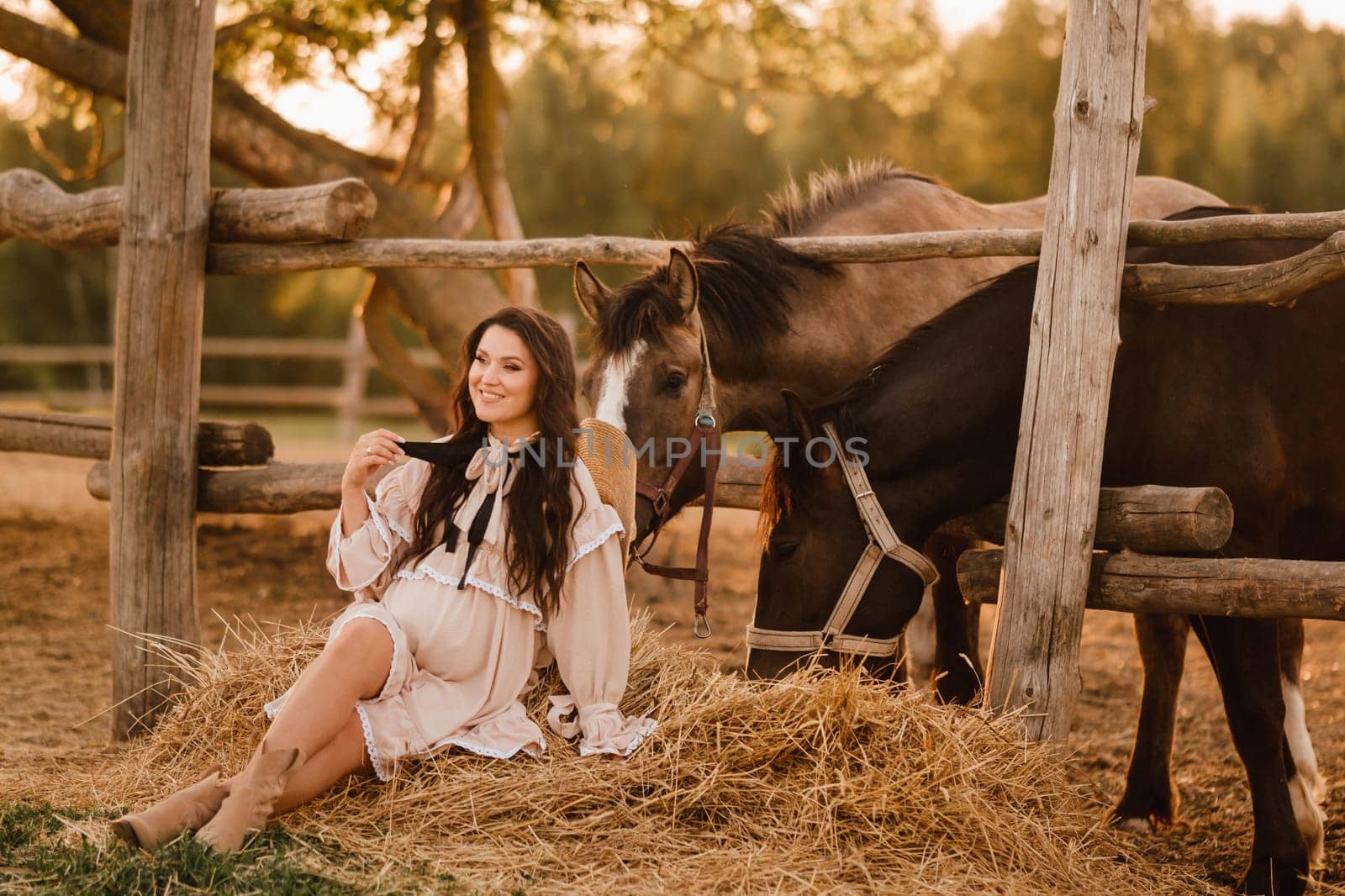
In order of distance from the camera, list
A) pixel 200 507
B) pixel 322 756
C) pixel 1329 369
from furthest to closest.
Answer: pixel 200 507 < pixel 1329 369 < pixel 322 756

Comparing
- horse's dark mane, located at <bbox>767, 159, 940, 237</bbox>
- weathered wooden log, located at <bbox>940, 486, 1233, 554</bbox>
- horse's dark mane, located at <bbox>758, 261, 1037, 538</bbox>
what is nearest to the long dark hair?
horse's dark mane, located at <bbox>758, 261, 1037, 538</bbox>

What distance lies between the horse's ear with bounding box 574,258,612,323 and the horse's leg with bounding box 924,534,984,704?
1.35m

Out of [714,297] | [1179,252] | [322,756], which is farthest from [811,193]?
[322,756]

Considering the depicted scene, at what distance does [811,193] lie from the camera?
434 centimetres

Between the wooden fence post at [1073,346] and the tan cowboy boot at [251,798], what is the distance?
5.71 feet

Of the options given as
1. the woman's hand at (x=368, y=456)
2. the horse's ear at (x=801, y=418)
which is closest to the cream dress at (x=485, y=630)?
the woman's hand at (x=368, y=456)

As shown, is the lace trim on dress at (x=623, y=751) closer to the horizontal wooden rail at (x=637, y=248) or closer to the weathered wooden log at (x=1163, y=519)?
the weathered wooden log at (x=1163, y=519)

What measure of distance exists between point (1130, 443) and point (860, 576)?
0.82m

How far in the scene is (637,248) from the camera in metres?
3.76

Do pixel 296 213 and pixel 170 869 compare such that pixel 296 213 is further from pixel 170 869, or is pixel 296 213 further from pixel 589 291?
pixel 170 869

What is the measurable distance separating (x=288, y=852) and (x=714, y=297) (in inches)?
81.9

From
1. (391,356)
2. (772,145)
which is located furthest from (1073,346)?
(772,145)

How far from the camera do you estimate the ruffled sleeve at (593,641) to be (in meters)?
2.82

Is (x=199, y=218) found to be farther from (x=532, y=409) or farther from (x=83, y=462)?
(x=83, y=462)
